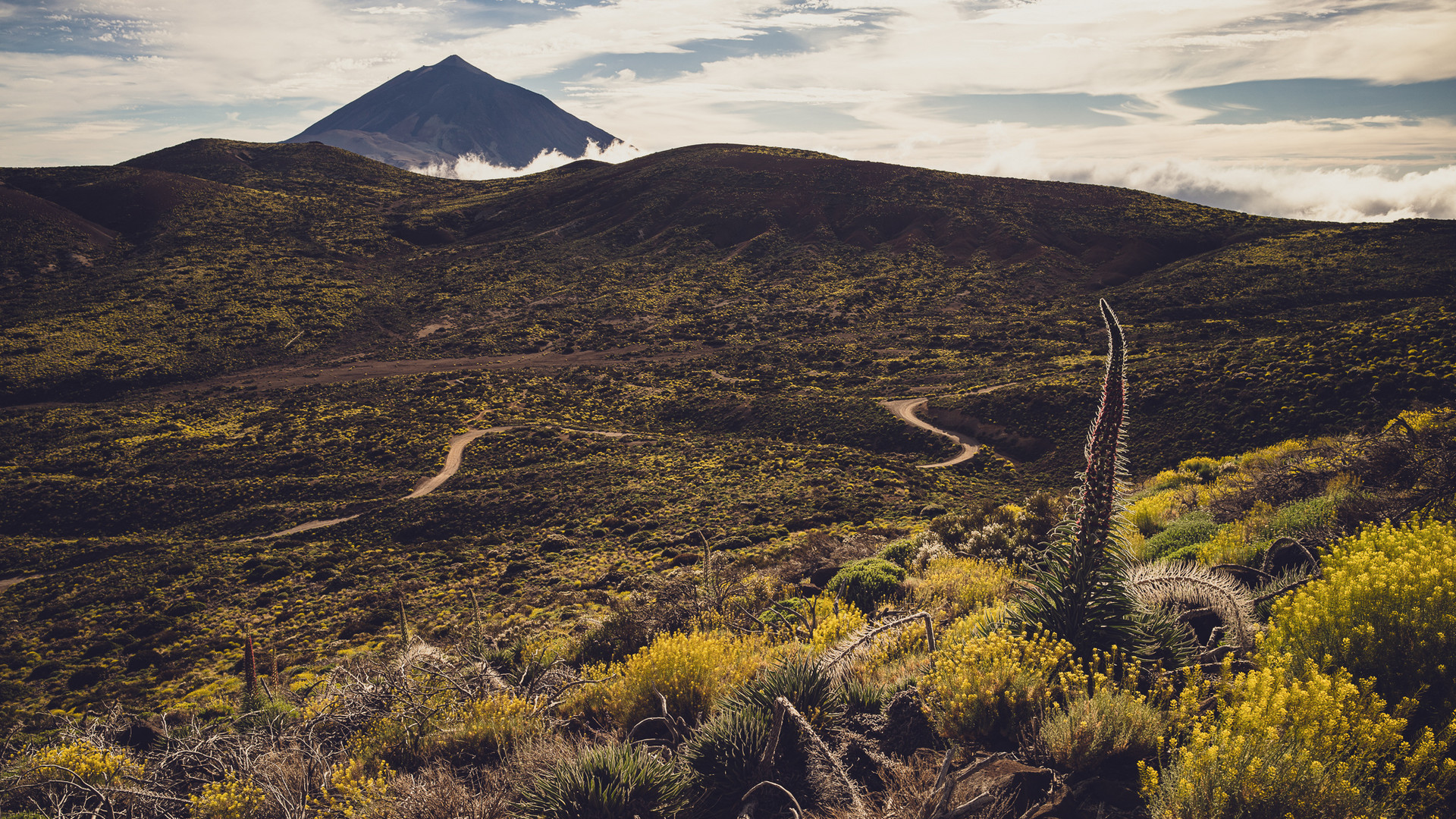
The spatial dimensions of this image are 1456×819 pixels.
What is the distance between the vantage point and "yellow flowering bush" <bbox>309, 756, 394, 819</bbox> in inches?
153

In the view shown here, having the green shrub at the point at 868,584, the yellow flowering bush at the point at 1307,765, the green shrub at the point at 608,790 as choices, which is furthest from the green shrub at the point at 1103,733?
the green shrub at the point at 868,584

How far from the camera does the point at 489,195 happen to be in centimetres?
10725

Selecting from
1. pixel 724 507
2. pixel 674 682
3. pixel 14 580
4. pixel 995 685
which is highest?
pixel 995 685

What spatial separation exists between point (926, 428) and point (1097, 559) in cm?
3381

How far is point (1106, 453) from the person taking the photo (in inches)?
138

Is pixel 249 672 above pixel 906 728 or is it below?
below

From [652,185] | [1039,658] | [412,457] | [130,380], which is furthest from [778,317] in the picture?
[1039,658]

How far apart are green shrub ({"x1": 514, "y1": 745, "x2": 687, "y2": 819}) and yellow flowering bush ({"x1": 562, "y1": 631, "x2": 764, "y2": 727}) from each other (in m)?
1.18

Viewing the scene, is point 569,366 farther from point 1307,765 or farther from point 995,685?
point 1307,765

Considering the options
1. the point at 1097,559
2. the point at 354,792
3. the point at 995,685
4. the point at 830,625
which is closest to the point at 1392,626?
the point at 1097,559

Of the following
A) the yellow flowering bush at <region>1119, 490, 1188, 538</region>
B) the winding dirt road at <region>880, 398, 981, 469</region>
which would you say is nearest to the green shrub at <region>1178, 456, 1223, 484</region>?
the yellow flowering bush at <region>1119, 490, 1188, 538</region>

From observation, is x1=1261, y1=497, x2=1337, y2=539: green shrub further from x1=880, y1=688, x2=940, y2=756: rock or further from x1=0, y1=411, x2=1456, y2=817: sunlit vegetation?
x1=880, y1=688, x2=940, y2=756: rock

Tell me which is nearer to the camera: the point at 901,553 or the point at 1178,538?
the point at 1178,538

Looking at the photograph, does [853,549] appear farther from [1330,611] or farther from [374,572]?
[374,572]
